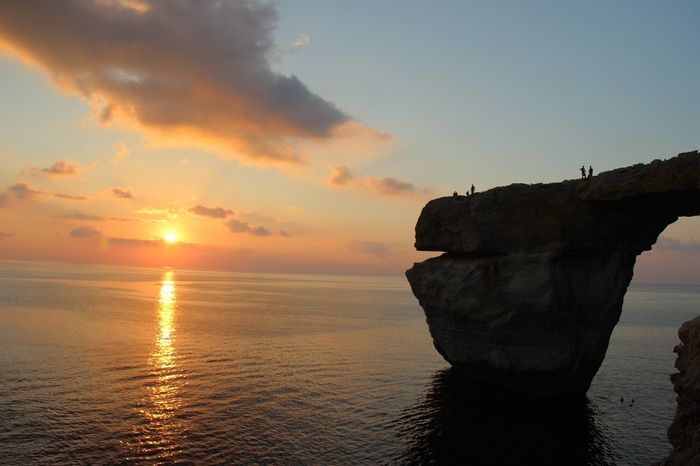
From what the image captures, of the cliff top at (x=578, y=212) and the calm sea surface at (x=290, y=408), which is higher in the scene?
the cliff top at (x=578, y=212)

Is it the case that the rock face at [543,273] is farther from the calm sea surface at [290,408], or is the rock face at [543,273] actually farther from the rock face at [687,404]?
the rock face at [687,404]

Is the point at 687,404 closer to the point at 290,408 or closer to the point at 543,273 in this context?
the point at 543,273

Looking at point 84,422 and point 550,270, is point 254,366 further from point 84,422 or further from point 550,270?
point 550,270

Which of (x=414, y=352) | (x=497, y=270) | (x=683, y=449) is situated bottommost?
(x=414, y=352)

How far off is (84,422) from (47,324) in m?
47.2

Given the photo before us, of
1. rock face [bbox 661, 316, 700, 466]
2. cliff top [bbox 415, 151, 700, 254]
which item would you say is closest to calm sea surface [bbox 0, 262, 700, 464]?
rock face [bbox 661, 316, 700, 466]

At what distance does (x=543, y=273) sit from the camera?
28250 mm

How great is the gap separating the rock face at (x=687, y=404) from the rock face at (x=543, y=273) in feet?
41.1

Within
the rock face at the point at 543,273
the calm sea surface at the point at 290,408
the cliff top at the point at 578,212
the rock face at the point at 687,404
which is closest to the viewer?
the rock face at the point at 687,404

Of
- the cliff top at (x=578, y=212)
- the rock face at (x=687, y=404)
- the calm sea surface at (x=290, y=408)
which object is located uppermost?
the cliff top at (x=578, y=212)

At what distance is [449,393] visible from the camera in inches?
1355

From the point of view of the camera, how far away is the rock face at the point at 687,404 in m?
13.4

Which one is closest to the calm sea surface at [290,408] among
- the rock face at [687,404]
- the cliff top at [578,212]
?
the rock face at [687,404]

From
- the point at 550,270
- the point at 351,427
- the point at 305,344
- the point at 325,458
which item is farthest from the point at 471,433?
the point at 305,344
